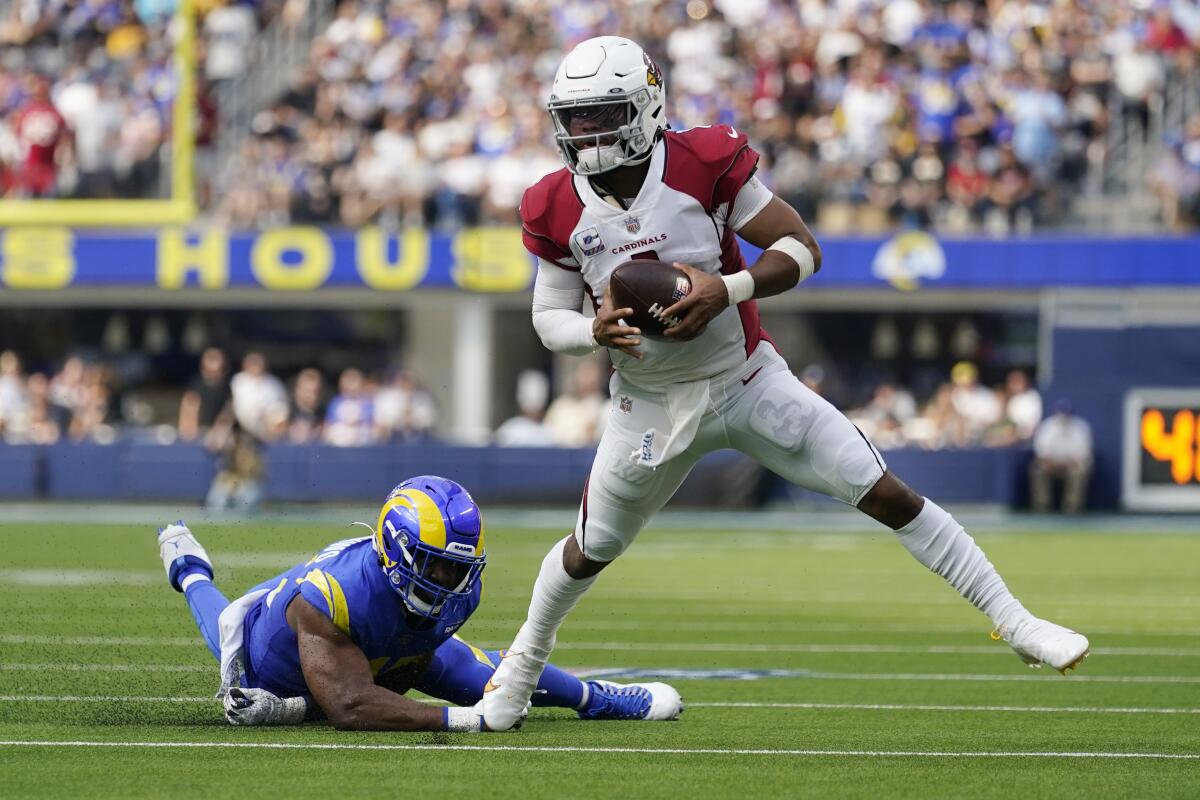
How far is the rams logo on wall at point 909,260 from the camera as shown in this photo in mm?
20750

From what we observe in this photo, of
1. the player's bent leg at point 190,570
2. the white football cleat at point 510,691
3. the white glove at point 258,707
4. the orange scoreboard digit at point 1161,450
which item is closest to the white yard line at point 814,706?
the player's bent leg at point 190,570

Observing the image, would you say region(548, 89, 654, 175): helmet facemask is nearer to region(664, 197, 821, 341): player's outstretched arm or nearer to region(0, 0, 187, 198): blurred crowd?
region(664, 197, 821, 341): player's outstretched arm

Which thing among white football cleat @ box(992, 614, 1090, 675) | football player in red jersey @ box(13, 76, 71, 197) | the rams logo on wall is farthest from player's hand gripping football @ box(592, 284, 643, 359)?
the rams logo on wall

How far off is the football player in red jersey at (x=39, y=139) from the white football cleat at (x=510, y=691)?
49.5ft

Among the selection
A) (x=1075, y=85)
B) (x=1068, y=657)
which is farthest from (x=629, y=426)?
(x=1075, y=85)

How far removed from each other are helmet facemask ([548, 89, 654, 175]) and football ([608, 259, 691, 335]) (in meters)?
0.34

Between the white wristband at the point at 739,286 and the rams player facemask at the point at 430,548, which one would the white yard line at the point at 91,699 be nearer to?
the rams player facemask at the point at 430,548

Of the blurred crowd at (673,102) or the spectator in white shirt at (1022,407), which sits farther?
the blurred crowd at (673,102)

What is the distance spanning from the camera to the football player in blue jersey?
18.5 ft

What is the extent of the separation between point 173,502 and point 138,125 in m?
4.07

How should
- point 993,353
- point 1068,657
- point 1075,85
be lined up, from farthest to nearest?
point 993,353 < point 1075,85 < point 1068,657

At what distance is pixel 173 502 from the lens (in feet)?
68.1

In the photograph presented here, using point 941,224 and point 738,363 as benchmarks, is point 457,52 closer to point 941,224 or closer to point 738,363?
point 941,224

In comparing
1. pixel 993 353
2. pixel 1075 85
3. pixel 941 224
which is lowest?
pixel 993 353
